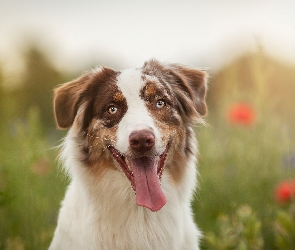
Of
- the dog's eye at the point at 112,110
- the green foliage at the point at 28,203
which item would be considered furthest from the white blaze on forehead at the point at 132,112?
the green foliage at the point at 28,203

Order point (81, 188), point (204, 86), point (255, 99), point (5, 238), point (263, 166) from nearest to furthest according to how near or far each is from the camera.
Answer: point (81, 188) < point (204, 86) < point (5, 238) < point (255, 99) < point (263, 166)

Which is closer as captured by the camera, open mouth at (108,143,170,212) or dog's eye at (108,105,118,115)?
open mouth at (108,143,170,212)

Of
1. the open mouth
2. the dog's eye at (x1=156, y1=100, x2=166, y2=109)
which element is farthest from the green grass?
the open mouth

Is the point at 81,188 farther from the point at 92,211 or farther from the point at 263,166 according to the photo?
the point at 263,166

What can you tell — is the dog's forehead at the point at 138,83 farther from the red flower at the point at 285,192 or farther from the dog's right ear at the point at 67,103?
the red flower at the point at 285,192

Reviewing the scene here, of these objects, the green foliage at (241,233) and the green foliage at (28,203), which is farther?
the green foliage at (28,203)

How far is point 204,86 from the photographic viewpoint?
14.8 ft

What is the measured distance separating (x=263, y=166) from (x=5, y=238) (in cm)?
343

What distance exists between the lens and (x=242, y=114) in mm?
6172

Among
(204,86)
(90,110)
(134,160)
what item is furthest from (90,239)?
(204,86)

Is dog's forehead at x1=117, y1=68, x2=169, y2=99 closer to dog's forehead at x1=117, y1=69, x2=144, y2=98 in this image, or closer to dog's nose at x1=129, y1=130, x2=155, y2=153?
dog's forehead at x1=117, y1=69, x2=144, y2=98

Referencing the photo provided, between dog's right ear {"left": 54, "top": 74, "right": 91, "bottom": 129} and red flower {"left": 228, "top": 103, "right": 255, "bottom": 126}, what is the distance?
253 centimetres

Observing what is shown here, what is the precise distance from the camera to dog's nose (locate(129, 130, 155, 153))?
11.6 ft

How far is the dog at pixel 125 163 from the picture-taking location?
383cm
